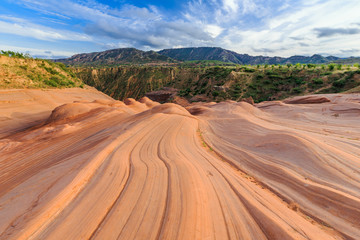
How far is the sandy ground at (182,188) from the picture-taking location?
7.72 ft

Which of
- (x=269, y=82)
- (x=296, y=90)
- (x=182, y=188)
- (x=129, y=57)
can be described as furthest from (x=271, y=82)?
(x=129, y=57)

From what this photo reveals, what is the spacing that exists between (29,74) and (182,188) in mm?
23110

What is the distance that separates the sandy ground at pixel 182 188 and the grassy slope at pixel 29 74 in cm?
1299

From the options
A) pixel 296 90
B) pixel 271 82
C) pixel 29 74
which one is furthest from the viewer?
pixel 271 82

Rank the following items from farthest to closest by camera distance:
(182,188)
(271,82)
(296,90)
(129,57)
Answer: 1. (129,57)
2. (271,82)
3. (296,90)
4. (182,188)

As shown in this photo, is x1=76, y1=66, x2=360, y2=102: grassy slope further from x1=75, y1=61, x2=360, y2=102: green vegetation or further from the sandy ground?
the sandy ground

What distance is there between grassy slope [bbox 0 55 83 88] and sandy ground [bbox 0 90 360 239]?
42.6 feet

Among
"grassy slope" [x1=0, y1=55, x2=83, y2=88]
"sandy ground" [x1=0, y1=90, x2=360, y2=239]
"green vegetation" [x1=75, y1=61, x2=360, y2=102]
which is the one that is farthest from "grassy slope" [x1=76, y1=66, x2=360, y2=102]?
"grassy slope" [x1=0, y1=55, x2=83, y2=88]

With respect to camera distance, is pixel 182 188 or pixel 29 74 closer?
pixel 182 188

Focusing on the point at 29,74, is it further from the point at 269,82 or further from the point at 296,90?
the point at 296,90

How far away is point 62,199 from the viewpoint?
9.00 ft

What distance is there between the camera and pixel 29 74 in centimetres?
1725

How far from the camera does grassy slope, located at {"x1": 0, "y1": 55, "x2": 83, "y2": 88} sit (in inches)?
592

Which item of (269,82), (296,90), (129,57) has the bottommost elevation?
(296,90)
